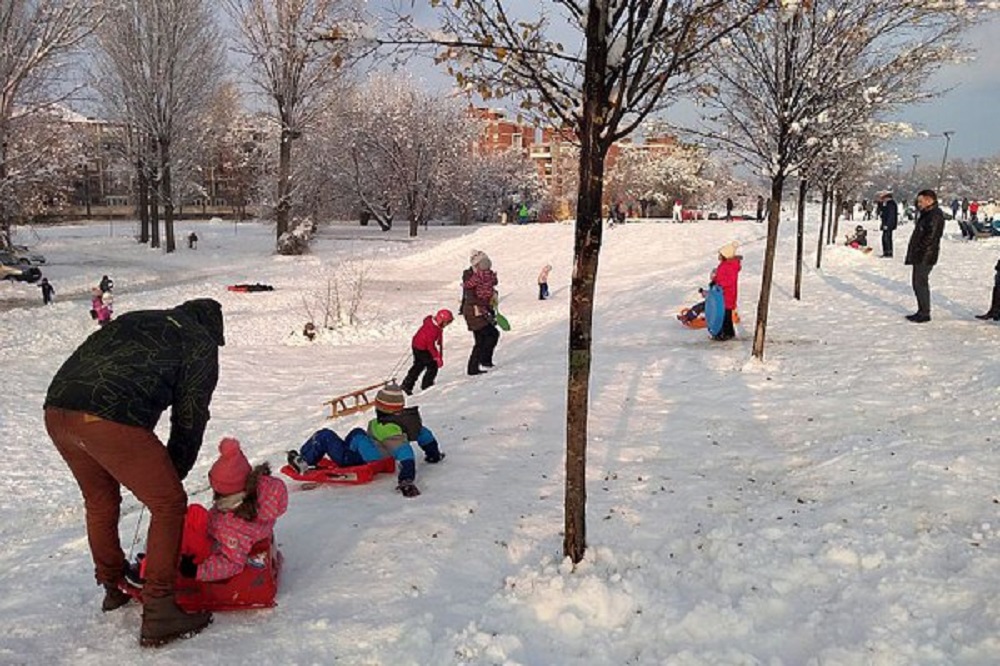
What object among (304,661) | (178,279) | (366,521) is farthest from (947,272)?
(178,279)

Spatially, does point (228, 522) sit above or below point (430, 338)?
→ below

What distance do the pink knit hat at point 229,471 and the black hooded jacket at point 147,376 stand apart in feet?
0.52

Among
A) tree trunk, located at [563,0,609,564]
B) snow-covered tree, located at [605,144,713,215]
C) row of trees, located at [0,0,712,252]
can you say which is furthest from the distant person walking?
snow-covered tree, located at [605,144,713,215]

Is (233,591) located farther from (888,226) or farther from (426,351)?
(888,226)

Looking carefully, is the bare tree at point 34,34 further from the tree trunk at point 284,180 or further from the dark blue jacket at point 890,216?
the dark blue jacket at point 890,216

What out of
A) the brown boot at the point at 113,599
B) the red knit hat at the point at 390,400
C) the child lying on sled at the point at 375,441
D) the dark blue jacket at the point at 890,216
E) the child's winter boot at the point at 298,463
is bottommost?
Answer: the brown boot at the point at 113,599

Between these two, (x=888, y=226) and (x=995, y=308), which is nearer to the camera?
(x=995, y=308)

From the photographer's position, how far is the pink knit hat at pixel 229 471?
3736 millimetres

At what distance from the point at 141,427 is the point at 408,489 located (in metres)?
2.39

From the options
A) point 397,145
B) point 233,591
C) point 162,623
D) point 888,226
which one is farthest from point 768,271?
point 397,145

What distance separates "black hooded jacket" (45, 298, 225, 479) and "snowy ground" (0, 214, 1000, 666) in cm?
108

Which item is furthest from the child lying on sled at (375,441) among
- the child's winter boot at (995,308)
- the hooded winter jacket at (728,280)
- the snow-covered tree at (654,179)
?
the snow-covered tree at (654,179)

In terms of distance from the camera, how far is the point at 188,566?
383 centimetres

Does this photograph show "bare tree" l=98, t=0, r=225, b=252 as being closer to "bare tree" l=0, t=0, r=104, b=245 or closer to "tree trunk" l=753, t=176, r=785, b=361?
"bare tree" l=0, t=0, r=104, b=245
